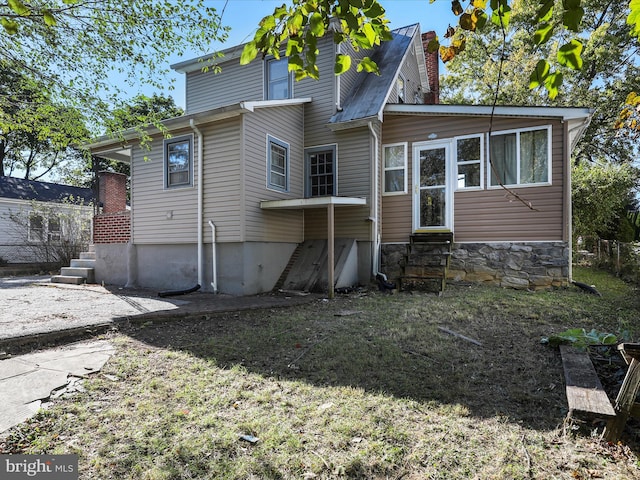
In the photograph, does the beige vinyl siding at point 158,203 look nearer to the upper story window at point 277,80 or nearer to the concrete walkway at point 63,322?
the concrete walkway at point 63,322

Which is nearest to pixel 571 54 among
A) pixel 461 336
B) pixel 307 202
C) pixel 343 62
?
pixel 343 62

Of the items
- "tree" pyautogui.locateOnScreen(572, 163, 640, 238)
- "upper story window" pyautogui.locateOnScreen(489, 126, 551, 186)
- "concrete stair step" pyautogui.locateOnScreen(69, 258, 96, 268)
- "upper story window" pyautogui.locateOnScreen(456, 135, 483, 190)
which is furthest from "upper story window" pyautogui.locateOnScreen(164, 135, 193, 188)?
"tree" pyautogui.locateOnScreen(572, 163, 640, 238)

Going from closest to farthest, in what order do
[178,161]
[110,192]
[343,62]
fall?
[343,62]
[178,161]
[110,192]

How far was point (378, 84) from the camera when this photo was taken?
10.0 meters

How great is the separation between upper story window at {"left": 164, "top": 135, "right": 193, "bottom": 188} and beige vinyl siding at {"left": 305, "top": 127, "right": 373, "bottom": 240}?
3.40 meters

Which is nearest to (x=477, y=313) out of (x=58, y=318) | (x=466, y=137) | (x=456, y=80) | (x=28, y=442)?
(x=466, y=137)

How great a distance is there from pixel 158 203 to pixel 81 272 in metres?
3.32

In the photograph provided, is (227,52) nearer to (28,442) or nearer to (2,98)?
(2,98)

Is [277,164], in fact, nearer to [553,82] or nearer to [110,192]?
[110,192]

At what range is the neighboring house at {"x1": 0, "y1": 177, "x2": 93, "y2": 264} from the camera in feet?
46.8

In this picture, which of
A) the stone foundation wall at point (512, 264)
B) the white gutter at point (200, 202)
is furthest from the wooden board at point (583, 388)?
the white gutter at point (200, 202)

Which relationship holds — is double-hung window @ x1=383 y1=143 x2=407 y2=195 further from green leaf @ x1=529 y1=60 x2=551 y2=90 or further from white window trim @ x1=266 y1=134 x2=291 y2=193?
green leaf @ x1=529 y1=60 x2=551 y2=90

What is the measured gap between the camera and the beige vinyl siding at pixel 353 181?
9.13m

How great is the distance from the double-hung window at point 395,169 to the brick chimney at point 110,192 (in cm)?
814
